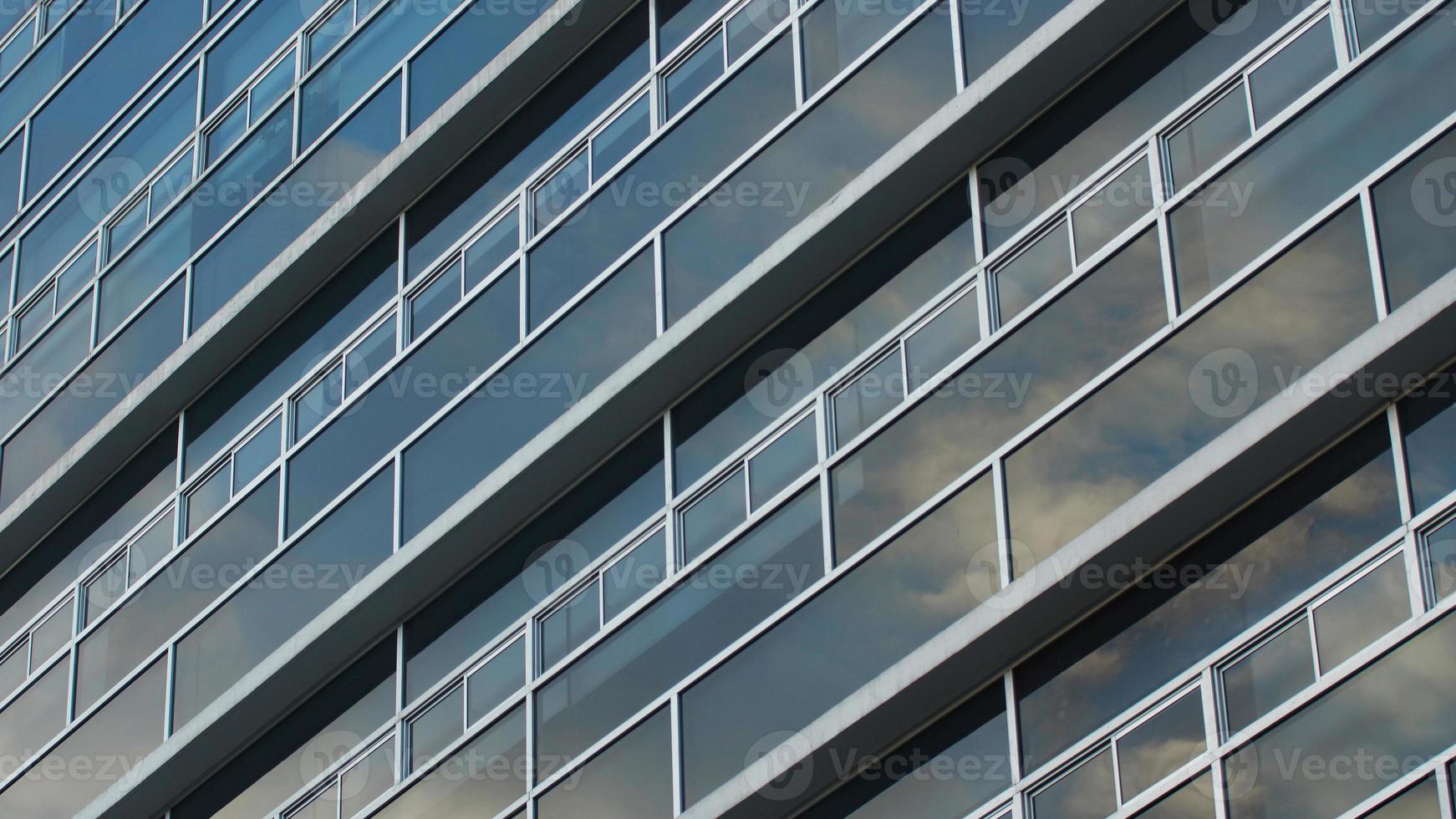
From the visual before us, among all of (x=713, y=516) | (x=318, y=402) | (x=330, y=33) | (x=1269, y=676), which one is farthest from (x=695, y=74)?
(x=1269, y=676)

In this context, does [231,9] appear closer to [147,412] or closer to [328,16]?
[328,16]

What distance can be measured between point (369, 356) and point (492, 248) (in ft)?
4.31

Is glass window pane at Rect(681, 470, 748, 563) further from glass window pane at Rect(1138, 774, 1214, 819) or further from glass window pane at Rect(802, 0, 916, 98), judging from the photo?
glass window pane at Rect(1138, 774, 1214, 819)

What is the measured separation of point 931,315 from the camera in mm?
14195

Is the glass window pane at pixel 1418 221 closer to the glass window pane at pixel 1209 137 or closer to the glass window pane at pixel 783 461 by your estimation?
the glass window pane at pixel 1209 137

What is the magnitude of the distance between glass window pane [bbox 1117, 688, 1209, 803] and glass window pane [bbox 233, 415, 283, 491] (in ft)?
25.7

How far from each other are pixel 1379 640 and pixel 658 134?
6.58 metres

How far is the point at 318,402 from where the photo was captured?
17609 millimetres

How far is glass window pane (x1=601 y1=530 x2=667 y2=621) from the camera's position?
14.9m

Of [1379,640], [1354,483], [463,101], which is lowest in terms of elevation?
[1379,640]

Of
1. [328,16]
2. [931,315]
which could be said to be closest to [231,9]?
[328,16]

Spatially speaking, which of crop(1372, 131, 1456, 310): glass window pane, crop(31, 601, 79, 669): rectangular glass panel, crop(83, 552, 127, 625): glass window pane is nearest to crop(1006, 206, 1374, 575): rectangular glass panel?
crop(1372, 131, 1456, 310): glass window pane

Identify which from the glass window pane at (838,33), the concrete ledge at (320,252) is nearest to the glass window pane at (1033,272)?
the glass window pane at (838,33)

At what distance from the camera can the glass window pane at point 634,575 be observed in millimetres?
14875
